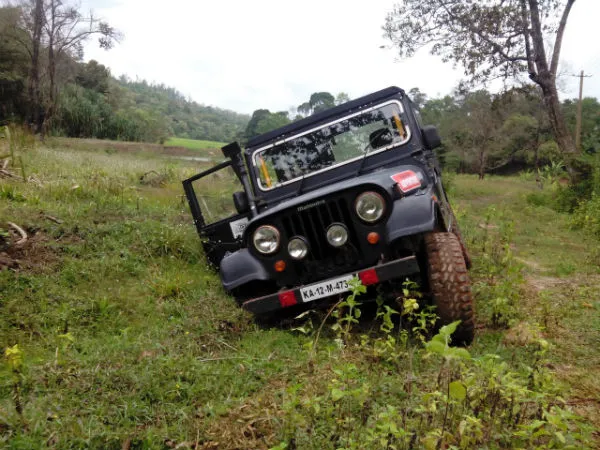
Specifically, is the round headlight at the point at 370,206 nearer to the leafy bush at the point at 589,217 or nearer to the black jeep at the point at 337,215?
the black jeep at the point at 337,215

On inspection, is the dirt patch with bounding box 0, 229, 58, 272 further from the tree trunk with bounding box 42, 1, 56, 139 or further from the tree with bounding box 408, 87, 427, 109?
the tree with bounding box 408, 87, 427, 109

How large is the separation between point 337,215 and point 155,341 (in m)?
1.69

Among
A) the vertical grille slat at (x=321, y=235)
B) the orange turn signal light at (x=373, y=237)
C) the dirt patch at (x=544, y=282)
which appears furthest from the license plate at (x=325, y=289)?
the dirt patch at (x=544, y=282)

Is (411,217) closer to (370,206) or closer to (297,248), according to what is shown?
(370,206)

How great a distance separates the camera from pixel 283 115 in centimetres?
3509

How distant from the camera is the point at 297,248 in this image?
3.71 metres

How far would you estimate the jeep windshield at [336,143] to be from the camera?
15.6 ft

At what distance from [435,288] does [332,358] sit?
89cm

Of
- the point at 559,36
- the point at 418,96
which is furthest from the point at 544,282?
the point at 418,96

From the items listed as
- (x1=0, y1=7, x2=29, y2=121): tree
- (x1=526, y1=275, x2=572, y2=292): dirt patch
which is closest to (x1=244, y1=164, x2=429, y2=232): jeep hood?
(x1=526, y1=275, x2=572, y2=292): dirt patch

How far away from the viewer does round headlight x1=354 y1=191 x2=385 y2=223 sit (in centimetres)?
356

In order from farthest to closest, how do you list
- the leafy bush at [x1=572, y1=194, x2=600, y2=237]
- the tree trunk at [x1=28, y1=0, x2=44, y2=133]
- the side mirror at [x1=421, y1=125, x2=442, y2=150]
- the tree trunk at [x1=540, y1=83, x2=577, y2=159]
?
the tree trunk at [x1=28, y1=0, x2=44, y2=133] < the tree trunk at [x1=540, y1=83, x2=577, y2=159] < the leafy bush at [x1=572, y1=194, x2=600, y2=237] < the side mirror at [x1=421, y1=125, x2=442, y2=150]

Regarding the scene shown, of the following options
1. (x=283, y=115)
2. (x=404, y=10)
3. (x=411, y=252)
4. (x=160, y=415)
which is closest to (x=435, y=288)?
(x=411, y=252)

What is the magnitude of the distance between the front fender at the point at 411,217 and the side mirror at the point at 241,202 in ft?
6.26
